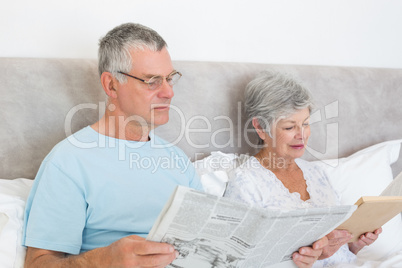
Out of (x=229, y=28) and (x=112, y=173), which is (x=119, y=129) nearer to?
(x=112, y=173)

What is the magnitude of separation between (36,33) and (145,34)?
45 centimetres

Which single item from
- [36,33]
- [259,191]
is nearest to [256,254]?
[259,191]

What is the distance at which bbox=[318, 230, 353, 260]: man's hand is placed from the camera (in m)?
1.30

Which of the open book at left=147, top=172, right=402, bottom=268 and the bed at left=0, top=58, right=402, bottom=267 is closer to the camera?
the open book at left=147, top=172, right=402, bottom=268

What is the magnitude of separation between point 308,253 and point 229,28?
1.05 meters

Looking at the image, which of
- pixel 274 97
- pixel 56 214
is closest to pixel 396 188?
pixel 274 97

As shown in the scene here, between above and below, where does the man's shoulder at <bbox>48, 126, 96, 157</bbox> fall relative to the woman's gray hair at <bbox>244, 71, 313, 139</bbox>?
below

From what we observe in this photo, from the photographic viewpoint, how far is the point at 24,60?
1473 millimetres

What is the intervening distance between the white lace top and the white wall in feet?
1.76

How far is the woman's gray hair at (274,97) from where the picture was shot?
1647 mm

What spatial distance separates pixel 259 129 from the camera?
67.7 inches

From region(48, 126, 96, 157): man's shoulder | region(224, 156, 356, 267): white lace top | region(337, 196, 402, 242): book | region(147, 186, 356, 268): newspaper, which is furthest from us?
region(224, 156, 356, 267): white lace top

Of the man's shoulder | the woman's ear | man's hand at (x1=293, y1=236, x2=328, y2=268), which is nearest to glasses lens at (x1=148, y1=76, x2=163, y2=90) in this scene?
the man's shoulder

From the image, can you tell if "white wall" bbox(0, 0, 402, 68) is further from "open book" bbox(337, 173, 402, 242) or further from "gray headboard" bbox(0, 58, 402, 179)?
"open book" bbox(337, 173, 402, 242)
